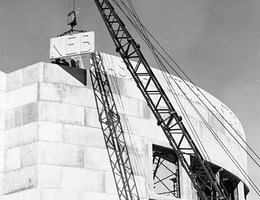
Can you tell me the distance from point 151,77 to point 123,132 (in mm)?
5718

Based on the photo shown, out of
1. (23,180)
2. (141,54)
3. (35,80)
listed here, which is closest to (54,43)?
(35,80)

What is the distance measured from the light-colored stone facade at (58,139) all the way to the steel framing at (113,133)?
0.47 meters

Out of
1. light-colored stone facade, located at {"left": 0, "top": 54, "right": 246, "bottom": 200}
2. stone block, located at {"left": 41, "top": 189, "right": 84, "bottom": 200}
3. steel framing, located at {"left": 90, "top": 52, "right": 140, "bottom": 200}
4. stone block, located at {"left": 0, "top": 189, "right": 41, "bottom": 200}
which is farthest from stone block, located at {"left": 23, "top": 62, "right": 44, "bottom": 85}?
stone block, located at {"left": 41, "top": 189, "right": 84, "bottom": 200}

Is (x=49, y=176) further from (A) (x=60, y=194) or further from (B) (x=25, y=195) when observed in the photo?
(B) (x=25, y=195)

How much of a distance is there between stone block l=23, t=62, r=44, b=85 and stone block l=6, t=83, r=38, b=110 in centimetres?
42

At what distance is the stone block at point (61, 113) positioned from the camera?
48438 millimetres

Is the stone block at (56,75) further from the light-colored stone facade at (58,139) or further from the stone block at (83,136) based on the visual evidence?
the stone block at (83,136)

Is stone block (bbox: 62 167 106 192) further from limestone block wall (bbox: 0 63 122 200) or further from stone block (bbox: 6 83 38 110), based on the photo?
stone block (bbox: 6 83 38 110)

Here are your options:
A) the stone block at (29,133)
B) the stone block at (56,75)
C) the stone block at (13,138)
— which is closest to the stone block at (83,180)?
the stone block at (29,133)

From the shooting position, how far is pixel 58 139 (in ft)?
157

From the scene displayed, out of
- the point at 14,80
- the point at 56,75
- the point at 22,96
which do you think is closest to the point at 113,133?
the point at 56,75

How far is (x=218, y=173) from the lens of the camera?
5988 centimetres

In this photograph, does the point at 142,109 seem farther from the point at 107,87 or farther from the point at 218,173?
the point at 218,173

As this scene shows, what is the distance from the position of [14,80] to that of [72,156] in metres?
8.01
